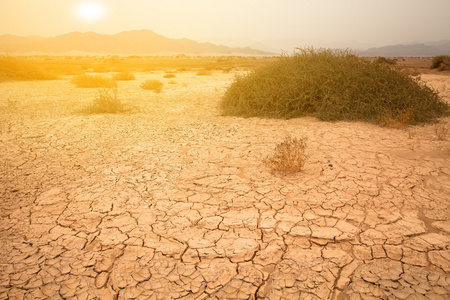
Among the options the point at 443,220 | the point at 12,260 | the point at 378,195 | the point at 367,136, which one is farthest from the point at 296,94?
the point at 12,260

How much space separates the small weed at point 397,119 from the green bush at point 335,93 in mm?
96

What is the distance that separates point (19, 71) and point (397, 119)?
1429cm

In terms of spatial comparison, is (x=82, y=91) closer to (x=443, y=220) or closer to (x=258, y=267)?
(x=258, y=267)

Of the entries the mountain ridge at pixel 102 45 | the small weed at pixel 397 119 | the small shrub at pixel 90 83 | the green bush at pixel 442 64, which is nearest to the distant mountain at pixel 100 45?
the mountain ridge at pixel 102 45

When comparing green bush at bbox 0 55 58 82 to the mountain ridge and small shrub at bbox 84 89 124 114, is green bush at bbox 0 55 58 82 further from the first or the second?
the mountain ridge

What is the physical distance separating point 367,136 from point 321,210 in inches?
105

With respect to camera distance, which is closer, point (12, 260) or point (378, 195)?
point (12, 260)

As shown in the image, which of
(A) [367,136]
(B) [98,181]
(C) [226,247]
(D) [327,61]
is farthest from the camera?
(D) [327,61]

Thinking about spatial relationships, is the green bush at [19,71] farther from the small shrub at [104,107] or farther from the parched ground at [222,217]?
the parched ground at [222,217]

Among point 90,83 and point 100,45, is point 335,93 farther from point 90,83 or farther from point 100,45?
point 100,45

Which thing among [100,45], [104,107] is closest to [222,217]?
[104,107]

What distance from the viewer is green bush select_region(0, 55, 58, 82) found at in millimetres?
10625

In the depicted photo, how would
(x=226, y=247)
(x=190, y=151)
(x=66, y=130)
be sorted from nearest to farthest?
(x=226, y=247), (x=190, y=151), (x=66, y=130)

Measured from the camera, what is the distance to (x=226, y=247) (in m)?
1.96
